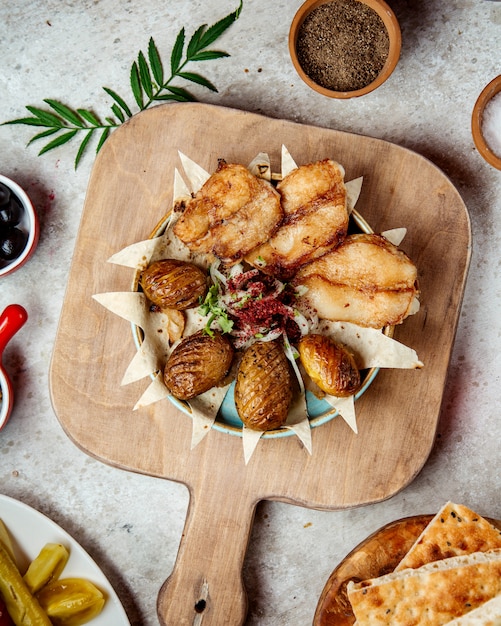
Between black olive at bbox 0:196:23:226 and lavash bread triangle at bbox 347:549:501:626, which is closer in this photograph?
lavash bread triangle at bbox 347:549:501:626

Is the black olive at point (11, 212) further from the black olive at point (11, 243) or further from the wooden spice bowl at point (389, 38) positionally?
the wooden spice bowl at point (389, 38)

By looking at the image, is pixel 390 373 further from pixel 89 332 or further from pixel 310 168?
pixel 89 332

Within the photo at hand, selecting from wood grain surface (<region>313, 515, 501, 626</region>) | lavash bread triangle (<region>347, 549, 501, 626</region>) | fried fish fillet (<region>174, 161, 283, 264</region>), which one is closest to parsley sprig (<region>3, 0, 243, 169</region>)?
fried fish fillet (<region>174, 161, 283, 264</region>)

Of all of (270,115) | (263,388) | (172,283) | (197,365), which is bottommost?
(263,388)

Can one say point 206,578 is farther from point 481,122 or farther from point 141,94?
point 481,122

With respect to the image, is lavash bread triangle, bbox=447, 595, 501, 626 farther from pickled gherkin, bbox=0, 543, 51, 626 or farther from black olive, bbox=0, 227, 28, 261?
black olive, bbox=0, 227, 28, 261

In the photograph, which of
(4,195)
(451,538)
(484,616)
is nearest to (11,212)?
(4,195)

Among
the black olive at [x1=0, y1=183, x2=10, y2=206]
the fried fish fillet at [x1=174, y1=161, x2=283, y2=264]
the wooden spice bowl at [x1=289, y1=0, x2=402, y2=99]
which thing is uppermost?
the wooden spice bowl at [x1=289, y1=0, x2=402, y2=99]
